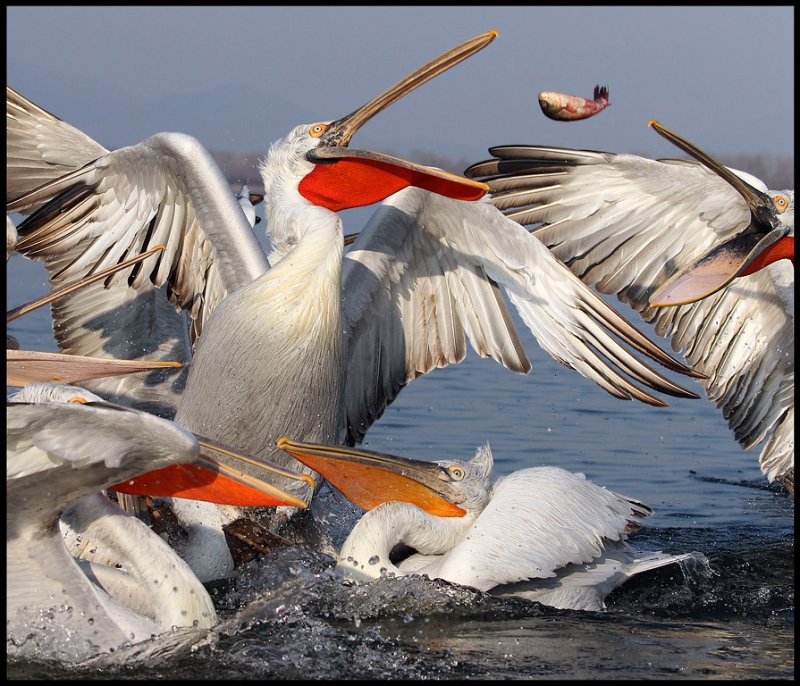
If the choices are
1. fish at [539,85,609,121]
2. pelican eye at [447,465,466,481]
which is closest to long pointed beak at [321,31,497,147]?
fish at [539,85,609,121]

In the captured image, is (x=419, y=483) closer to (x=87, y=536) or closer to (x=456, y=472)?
(x=456, y=472)

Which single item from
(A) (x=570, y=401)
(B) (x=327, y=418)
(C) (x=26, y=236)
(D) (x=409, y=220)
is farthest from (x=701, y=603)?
(A) (x=570, y=401)

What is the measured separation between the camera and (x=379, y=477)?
186 inches

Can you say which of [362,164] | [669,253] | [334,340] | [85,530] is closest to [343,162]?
[362,164]

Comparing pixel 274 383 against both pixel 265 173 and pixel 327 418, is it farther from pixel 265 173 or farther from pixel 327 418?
pixel 265 173

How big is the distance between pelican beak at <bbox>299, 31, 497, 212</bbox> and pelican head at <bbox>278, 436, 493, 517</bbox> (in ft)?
3.18

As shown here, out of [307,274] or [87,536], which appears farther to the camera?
[307,274]

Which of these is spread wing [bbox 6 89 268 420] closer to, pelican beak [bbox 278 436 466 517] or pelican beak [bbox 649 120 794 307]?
pelican beak [bbox 278 436 466 517]

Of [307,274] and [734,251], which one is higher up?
[307,274]

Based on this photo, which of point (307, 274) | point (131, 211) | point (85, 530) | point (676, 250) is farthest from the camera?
point (676, 250)

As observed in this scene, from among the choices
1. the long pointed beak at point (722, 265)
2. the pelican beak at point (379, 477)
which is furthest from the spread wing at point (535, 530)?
the long pointed beak at point (722, 265)

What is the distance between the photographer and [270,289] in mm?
4672

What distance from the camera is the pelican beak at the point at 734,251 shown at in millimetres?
4926

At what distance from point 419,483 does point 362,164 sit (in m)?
1.25
